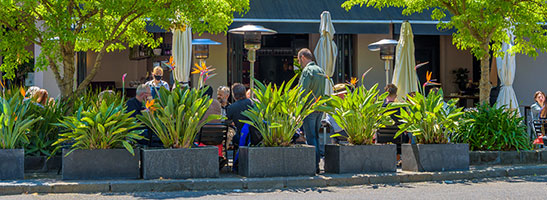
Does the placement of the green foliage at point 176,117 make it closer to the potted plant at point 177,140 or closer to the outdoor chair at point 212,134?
the potted plant at point 177,140

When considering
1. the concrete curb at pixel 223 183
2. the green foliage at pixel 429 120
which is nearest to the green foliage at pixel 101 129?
the concrete curb at pixel 223 183

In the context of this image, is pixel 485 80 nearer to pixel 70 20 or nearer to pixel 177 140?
pixel 177 140

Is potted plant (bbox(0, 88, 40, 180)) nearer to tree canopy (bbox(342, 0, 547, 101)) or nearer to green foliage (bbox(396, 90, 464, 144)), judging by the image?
green foliage (bbox(396, 90, 464, 144))

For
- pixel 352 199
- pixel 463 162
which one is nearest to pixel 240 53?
pixel 463 162

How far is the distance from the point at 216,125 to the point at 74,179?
1.99 meters

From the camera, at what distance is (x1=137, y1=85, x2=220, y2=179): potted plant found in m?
8.87

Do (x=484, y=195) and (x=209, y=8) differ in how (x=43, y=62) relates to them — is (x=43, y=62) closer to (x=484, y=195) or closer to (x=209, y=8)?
(x=209, y=8)

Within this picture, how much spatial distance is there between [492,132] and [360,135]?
2.55m

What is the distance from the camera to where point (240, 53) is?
18.6m

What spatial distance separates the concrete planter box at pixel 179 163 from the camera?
29.0ft

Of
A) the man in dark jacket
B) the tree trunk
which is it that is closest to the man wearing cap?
the man in dark jacket

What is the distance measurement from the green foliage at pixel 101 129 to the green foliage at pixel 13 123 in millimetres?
560

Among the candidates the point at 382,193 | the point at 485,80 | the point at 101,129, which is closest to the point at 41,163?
the point at 101,129

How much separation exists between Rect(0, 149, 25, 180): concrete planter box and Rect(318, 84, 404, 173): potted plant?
3.87 metres
